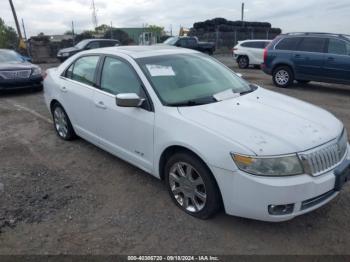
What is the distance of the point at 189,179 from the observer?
3285mm

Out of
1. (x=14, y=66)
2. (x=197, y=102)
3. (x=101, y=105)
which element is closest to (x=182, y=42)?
(x=14, y=66)

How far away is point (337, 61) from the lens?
9.53m

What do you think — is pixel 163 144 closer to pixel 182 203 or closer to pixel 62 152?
pixel 182 203

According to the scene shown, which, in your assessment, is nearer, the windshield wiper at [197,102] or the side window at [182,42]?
the windshield wiper at [197,102]

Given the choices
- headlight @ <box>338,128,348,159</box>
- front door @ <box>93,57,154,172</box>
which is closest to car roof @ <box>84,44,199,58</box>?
front door @ <box>93,57,154,172</box>

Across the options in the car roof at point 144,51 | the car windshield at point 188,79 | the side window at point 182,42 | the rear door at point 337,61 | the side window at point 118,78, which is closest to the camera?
the car windshield at point 188,79

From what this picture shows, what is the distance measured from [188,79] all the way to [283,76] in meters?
7.81

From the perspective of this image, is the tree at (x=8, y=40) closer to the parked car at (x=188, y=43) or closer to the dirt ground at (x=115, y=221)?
the parked car at (x=188, y=43)

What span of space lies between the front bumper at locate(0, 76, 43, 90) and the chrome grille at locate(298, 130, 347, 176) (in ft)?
29.5

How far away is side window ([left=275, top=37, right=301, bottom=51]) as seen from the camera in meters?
10.5

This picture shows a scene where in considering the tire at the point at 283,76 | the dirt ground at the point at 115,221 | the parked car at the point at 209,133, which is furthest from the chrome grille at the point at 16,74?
the tire at the point at 283,76

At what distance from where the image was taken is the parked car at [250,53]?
16734 millimetres

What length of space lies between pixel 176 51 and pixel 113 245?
256cm

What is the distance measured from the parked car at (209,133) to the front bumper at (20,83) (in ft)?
18.8
